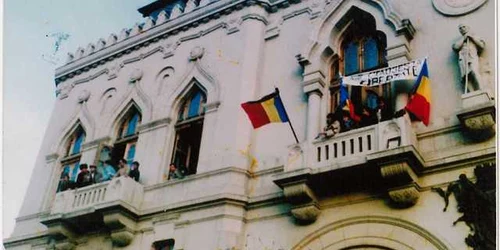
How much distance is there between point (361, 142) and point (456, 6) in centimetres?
448

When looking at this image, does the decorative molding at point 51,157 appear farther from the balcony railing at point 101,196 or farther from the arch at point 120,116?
the balcony railing at point 101,196

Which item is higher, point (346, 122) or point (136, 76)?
point (136, 76)

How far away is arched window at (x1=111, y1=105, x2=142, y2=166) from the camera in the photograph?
19595 millimetres

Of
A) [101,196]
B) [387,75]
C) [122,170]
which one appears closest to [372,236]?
[387,75]

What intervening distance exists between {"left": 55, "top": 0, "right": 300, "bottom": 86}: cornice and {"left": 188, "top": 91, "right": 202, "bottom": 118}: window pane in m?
2.25

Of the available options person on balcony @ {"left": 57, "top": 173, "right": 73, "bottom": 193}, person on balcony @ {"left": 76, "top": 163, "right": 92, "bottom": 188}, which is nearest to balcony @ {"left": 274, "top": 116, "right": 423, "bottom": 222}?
person on balcony @ {"left": 76, "top": 163, "right": 92, "bottom": 188}

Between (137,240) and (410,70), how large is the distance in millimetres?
8333

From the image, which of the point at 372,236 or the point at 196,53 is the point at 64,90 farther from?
the point at 372,236

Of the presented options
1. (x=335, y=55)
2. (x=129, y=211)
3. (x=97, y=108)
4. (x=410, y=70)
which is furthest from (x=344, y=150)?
(x=97, y=108)

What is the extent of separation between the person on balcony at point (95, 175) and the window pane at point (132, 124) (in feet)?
5.75

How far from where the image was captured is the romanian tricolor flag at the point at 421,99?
537 inches

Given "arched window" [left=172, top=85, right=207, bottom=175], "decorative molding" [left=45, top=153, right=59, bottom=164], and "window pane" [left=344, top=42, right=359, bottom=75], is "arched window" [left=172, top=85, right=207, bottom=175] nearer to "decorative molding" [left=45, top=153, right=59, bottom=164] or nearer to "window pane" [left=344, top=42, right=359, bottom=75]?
"window pane" [left=344, top=42, right=359, bottom=75]

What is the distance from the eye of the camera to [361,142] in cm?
1367

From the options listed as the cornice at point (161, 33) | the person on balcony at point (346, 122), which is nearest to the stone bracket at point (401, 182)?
the person on balcony at point (346, 122)
